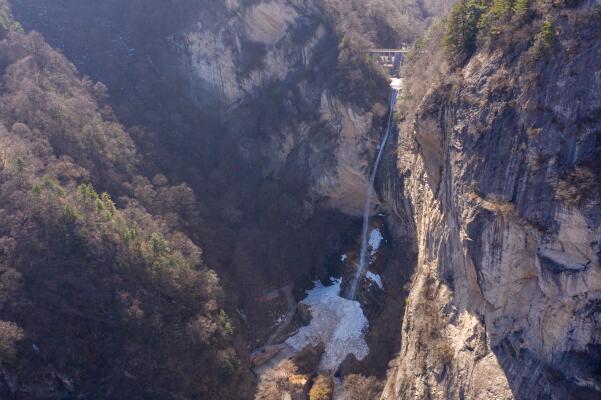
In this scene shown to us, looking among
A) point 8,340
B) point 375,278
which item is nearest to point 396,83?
point 375,278

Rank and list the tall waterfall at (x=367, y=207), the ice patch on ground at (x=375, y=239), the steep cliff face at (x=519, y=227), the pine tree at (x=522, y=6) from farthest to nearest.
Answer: the ice patch on ground at (x=375, y=239), the tall waterfall at (x=367, y=207), the pine tree at (x=522, y=6), the steep cliff face at (x=519, y=227)

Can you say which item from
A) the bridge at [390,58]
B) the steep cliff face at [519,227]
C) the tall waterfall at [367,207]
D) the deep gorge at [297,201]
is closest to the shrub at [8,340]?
the deep gorge at [297,201]

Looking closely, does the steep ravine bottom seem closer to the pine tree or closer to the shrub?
the shrub

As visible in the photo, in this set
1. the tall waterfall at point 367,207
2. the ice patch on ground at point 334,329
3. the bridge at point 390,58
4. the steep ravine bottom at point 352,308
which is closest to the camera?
the steep ravine bottom at point 352,308

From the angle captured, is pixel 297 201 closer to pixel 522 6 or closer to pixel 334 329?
pixel 334 329

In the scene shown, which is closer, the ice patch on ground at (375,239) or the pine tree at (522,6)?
the pine tree at (522,6)

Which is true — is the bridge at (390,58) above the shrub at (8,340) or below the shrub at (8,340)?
above

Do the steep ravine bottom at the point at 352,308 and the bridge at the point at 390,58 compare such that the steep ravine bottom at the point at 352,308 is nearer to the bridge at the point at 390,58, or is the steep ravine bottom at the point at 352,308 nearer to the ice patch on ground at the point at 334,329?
the ice patch on ground at the point at 334,329
